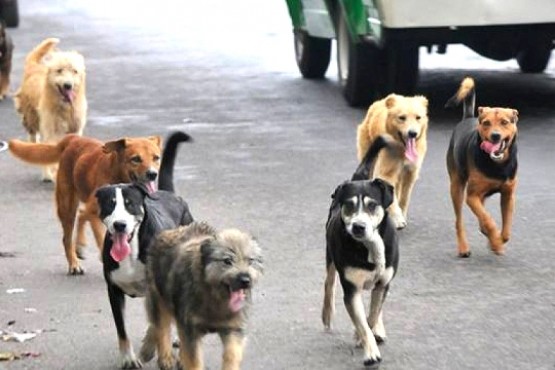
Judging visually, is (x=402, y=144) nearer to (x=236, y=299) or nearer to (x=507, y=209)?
(x=507, y=209)

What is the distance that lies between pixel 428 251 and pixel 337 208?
2.36 meters

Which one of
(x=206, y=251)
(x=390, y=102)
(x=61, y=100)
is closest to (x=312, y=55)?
(x=61, y=100)

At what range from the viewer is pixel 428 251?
372 inches

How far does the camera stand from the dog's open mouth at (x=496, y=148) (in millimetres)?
9109

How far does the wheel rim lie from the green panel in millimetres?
1296

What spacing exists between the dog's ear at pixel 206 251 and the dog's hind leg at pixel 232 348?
377 mm

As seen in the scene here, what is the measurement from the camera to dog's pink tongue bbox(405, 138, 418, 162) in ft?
33.9

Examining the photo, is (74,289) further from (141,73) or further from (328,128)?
(141,73)

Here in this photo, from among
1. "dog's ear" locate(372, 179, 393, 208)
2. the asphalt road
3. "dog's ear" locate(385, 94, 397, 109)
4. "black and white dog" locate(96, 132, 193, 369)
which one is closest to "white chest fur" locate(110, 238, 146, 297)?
"black and white dog" locate(96, 132, 193, 369)

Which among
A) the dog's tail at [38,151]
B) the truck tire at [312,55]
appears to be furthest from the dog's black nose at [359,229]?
the truck tire at [312,55]

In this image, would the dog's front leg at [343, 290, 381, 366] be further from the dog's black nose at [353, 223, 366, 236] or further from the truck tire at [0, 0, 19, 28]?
the truck tire at [0, 0, 19, 28]

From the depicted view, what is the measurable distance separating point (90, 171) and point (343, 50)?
8117 mm

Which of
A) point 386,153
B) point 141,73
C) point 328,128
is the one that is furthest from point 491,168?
point 141,73

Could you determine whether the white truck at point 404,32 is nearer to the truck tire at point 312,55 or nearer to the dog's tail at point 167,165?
the truck tire at point 312,55
